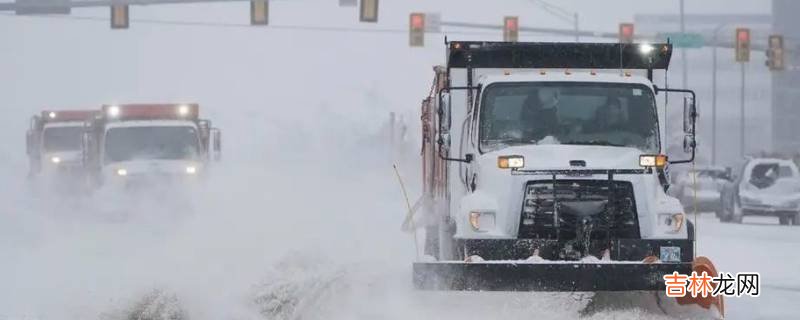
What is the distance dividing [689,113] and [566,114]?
1.16 metres

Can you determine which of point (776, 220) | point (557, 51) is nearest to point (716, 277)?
point (557, 51)

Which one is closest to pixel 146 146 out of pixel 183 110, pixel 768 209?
pixel 183 110

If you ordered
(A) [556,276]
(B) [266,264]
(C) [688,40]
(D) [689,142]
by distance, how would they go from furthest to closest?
(C) [688,40] < (B) [266,264] < (D) [689,142] < (A) [556,276]

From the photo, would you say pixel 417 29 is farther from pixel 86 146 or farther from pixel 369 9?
pixel 86 146

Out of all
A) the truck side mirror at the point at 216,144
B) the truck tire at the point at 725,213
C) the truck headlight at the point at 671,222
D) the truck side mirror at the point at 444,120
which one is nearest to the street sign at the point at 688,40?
the truck tire at the point at 725,213

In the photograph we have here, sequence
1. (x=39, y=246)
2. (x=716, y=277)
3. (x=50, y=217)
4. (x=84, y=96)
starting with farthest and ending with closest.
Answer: (x=84, y=96) → (x=50, y=217) → (x=39, y=246) → (x=716, y=277)

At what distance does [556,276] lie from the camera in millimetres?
11609

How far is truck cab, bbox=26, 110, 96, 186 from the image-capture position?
3591 cm

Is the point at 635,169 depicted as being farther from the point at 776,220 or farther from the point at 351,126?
the point at 351,126

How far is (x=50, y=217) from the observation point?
94.1ft

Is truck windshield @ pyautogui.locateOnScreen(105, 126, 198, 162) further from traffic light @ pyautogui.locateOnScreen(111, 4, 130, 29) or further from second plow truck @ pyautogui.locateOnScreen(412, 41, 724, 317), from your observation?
second plow truck @ pyautogui.locateOnScreen(412, 41, 724, 317)

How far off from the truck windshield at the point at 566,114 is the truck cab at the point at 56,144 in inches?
945

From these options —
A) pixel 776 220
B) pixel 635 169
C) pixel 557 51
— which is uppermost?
pixel 557 51

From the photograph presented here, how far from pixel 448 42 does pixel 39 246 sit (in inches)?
388
